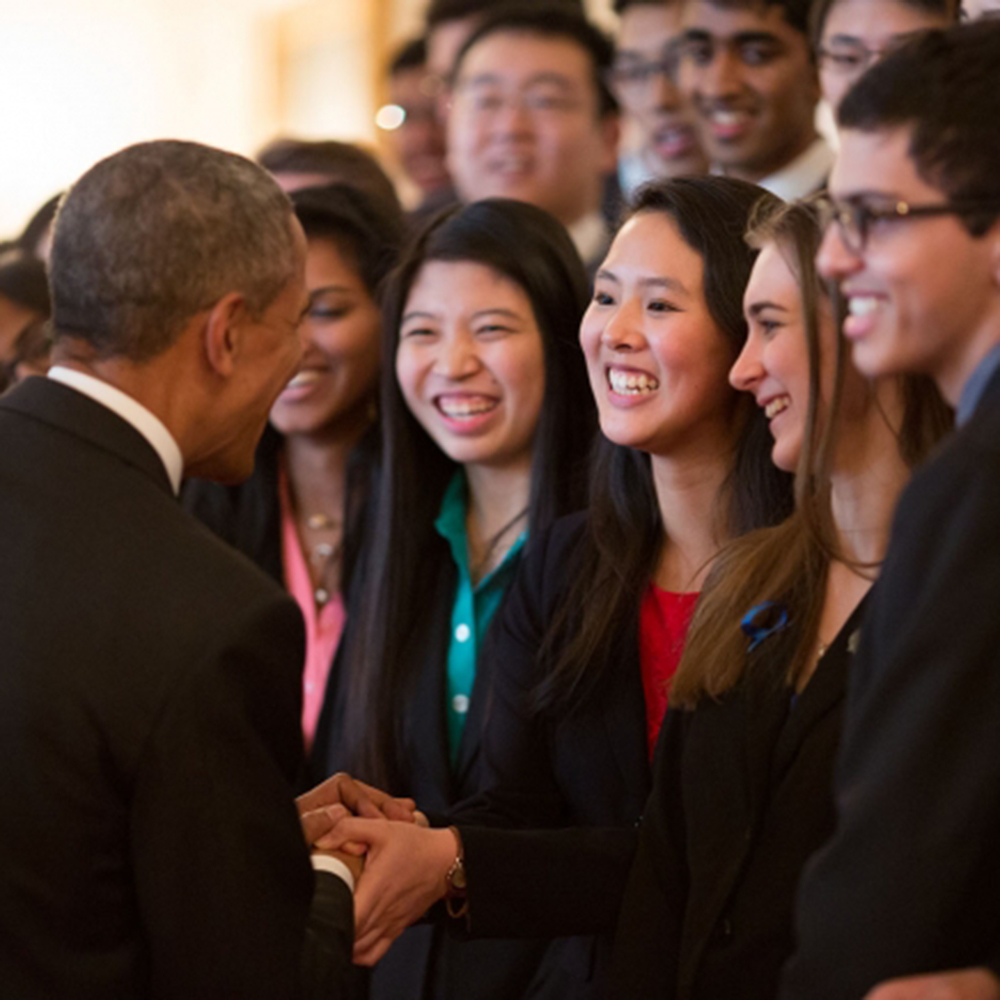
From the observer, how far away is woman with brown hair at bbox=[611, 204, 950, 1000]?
1.86m

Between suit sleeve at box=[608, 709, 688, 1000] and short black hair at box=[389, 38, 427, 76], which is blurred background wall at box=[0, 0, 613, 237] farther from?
suit sleeve at box=[608, 709, 688, 1000]

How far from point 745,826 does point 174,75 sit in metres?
7.72

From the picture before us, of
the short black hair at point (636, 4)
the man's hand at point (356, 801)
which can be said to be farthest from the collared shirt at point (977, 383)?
the short black hair at point (636, 4)

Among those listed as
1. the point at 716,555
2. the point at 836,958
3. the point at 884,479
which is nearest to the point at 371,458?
the point at 716,555

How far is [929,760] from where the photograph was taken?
132cm

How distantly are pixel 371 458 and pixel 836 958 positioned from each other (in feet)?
6.64

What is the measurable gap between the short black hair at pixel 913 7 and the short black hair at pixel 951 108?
178 centimetres

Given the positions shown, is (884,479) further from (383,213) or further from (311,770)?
(383,213)

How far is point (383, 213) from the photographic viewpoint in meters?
3.49

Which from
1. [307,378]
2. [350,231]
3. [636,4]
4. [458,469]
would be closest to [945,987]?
[458,469]

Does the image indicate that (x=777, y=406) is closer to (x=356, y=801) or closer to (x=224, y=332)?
(x=224, y=332)

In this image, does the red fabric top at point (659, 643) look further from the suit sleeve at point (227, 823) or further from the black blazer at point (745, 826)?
the suit sleeve at point (227, 823)

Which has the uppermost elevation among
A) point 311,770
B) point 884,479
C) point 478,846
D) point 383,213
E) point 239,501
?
point 383,213

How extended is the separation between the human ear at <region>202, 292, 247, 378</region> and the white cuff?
0.69 meters
